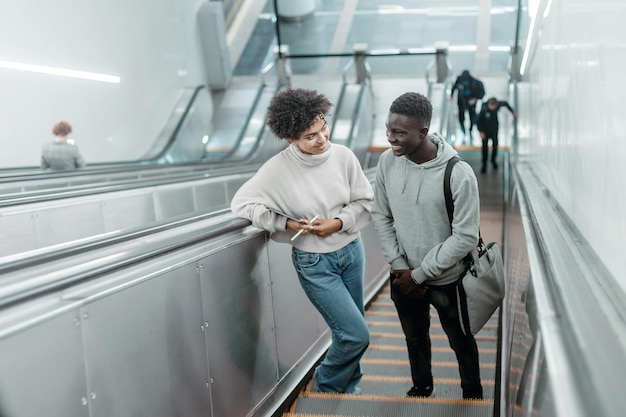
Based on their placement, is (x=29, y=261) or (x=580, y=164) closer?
(x=29, y=261)

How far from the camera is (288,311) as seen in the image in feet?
12.4

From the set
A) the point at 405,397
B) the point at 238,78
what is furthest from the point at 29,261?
the point at 238,78

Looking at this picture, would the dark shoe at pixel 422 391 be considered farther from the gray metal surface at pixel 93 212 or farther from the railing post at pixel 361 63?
the railing post at pixel 361 63

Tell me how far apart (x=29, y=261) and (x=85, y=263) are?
0.54ft

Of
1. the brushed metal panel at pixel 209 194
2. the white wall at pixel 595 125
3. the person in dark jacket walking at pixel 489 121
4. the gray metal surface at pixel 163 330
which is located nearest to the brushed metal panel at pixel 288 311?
the gray metal surface at pixel 163 330

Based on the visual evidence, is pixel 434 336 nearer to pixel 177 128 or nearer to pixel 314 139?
pixel 314 139

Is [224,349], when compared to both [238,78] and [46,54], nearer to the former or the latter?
[46,54]

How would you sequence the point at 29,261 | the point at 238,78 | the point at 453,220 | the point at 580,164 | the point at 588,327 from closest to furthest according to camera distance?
1. the point at 588,327
2. the point at 29,261
3. the point at 580,164
4. the point at 453,220
5. the point at 238,78

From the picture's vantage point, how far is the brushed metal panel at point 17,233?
457 centimetres

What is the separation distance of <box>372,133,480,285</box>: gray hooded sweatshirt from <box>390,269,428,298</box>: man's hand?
42 millimetres

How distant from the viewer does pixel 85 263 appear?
208cm

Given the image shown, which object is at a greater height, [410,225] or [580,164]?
[580,164]

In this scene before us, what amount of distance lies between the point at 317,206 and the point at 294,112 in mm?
479

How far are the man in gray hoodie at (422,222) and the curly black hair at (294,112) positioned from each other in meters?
0.37
